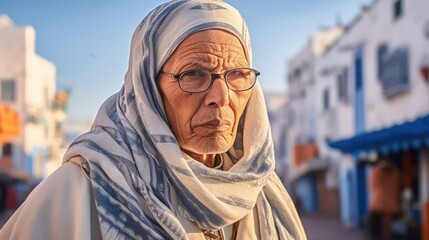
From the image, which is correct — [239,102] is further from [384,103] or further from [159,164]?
[384,103]

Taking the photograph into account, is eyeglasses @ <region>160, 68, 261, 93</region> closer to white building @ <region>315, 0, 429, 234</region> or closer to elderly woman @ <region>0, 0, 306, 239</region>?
elderly woman @ <region>0, 0, 306, 239</region>

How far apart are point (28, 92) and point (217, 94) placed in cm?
3220

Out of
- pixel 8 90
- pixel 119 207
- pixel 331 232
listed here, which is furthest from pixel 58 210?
pixel 8 90

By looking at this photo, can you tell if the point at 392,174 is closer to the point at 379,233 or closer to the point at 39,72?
the point at 379,233

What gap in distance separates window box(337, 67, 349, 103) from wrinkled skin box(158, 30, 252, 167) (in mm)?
18726

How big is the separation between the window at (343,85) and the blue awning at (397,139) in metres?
7.72

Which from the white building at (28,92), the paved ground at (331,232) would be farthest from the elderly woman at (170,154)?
the white building at (28,92)

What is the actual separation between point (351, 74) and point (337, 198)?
8.22 meters

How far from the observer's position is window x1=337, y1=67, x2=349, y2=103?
20.3 m

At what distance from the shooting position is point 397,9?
1512 cm

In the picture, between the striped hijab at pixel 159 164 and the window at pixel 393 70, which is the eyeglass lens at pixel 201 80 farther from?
the window at pixel 393 70

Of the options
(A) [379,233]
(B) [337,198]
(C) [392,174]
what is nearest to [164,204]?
(C) [392,174]

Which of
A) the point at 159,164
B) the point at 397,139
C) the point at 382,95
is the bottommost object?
the point at 397,139

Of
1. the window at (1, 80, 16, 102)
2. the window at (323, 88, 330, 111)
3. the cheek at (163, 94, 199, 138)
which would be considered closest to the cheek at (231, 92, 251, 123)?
the cheek at (163, 94, 199, 138)
